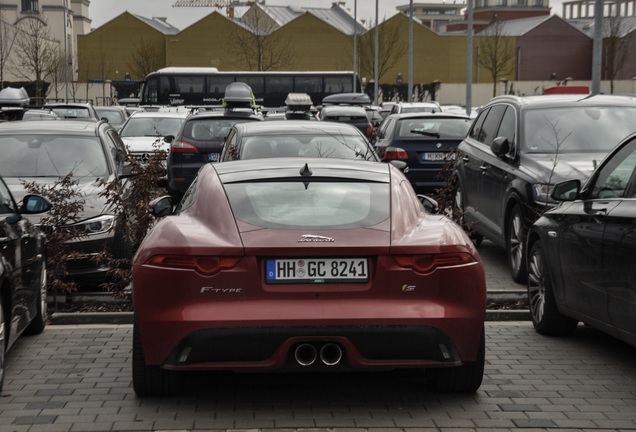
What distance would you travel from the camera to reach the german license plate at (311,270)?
608 centimetres

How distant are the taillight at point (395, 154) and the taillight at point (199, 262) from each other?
44.0ft

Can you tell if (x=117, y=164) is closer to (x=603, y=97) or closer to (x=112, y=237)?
(x=112, y=237)

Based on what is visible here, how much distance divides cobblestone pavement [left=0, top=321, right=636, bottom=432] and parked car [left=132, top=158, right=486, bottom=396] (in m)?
0.30

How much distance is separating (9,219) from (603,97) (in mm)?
7504

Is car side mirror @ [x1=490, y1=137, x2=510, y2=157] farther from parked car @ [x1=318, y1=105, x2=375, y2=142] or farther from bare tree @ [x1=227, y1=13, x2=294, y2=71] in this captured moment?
bare tree @ [x1=227, y1=13, x2=294, y2=71]

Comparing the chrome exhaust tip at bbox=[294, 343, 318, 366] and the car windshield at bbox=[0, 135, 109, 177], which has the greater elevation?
the car windshield at bbox=[0, 135, 109, 177]

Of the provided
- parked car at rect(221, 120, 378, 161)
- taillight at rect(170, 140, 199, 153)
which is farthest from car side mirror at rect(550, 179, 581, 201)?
taillight at rect(170, 140, 199, 153)

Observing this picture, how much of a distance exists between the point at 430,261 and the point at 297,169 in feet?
3.91

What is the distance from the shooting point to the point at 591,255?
765cm

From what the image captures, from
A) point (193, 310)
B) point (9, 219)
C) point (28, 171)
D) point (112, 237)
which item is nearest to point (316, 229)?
point (193, 310)

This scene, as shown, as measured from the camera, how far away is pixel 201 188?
693 centimetres

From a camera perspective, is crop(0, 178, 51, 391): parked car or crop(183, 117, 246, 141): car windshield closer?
crop(0, 178, 51, 391): parked car

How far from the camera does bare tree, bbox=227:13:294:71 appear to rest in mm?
91938

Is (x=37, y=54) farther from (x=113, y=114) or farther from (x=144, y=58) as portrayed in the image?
(x=144, y=58)
